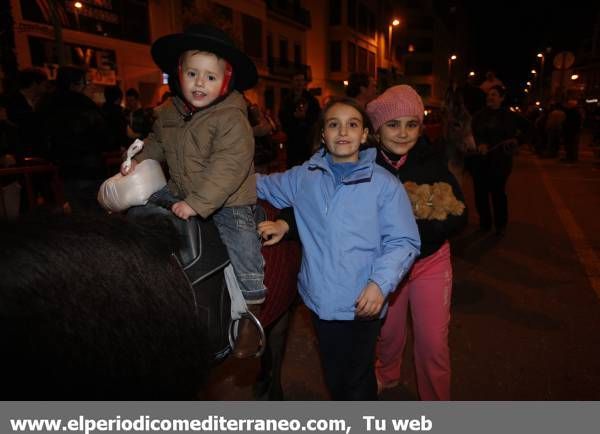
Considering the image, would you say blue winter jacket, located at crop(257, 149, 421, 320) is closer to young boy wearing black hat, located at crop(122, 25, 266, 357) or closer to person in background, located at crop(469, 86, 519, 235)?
young boy wearing black hat, located at crop(122, 25, 266, 357)

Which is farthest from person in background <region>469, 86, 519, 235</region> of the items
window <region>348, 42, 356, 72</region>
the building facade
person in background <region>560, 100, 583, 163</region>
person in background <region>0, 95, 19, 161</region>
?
window <region>348, 42, 356, 72</region>

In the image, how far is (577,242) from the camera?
5.64 meters

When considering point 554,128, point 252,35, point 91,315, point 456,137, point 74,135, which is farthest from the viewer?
point 252,35

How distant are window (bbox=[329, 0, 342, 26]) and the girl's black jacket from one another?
118ft

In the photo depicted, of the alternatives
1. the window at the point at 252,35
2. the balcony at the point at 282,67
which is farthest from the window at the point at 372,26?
the window at the point at 252,35

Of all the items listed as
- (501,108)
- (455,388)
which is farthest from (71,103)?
(501,108)

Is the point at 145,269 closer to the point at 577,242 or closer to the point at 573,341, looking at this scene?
the point at 573,341

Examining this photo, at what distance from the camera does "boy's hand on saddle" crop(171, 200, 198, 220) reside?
5.37ft

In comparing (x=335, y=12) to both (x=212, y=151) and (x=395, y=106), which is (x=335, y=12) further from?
(x=212, y=151)

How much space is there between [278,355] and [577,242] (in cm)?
491

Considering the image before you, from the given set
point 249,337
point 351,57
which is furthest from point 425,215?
point 351,57

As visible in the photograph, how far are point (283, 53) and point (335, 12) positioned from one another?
33.3ft

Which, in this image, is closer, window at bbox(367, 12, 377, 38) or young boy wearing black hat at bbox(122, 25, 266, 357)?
young boy wearing black hat at bbox(122, 25, 266, 357)

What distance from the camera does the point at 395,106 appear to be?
7.36 feet
